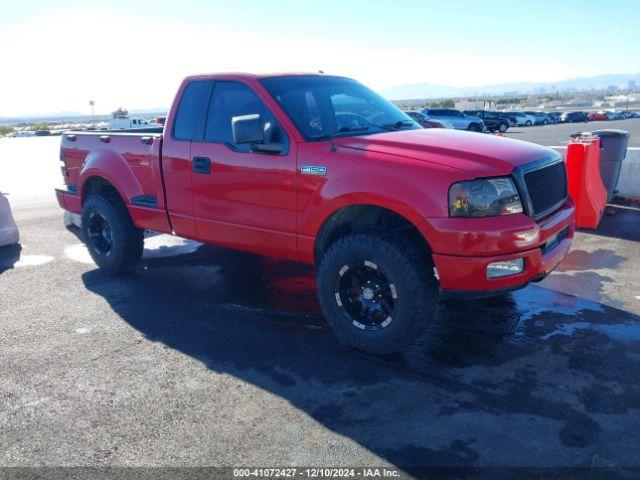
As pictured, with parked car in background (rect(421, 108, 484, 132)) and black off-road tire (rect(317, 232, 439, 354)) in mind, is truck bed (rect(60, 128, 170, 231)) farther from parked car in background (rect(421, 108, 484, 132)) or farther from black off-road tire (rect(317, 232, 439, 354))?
parked car in background (rect(421, 108, 484, 132))

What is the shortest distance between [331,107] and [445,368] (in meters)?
2.41

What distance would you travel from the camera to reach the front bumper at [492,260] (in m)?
3.59

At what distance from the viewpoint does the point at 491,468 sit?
2779 mm

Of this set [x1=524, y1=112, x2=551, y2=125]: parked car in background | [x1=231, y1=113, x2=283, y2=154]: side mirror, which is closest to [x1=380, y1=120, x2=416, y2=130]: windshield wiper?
[x1=231, y1=113, x2=283, y2=154]: side mirror

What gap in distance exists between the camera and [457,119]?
3372 cm

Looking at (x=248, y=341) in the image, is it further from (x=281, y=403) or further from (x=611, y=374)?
(x=611, y=374)

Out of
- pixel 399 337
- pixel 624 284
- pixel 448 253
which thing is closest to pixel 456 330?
pixel 399 337

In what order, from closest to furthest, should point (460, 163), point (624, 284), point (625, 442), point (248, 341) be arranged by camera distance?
point (625, 442) < point (460, 163) < point (248, 341) < point (624, 284)

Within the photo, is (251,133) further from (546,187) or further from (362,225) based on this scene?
(546,187)

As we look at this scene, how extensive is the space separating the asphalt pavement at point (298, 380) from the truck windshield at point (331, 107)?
164 centimetres

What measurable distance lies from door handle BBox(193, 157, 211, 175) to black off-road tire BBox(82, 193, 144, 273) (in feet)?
4.73

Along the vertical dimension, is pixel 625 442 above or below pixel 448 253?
below

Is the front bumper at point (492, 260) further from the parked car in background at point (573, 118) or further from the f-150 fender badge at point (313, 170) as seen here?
the parked car in background at point (573, 118)

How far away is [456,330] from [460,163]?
1.49 meters
